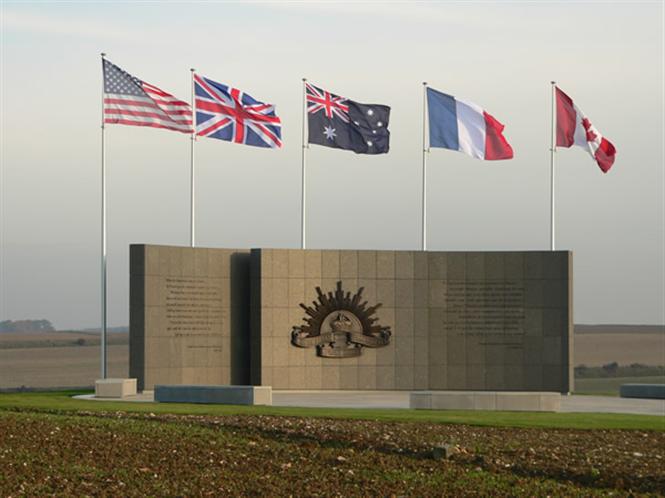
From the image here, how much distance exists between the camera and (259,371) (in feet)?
121

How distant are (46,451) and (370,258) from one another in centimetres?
2071

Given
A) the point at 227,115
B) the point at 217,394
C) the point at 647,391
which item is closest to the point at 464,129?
the point at 227,115

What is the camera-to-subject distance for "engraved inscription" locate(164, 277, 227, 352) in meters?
35.4

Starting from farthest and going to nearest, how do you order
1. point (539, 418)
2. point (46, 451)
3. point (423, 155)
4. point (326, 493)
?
point (423, 155) < point (539, 418) < point (46, 451) < point (326, 493)

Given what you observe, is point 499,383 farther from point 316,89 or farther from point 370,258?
point 316,89

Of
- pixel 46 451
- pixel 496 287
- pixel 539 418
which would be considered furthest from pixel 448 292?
pixel 46 451

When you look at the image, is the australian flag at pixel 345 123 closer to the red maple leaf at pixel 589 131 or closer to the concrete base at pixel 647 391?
the red maple leaf at pixel 589 131

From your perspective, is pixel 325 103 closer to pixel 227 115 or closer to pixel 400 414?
pixel 227 115

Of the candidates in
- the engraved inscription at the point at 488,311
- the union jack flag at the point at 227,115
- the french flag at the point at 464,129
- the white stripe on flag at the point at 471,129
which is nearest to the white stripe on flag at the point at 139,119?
the union jack flag at the point at 227,115

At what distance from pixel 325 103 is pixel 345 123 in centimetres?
89

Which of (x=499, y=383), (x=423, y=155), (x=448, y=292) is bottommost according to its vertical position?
(x=499, y=383)

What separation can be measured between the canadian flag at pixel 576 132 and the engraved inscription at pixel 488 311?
4765 mm

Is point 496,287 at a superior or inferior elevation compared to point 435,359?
superior

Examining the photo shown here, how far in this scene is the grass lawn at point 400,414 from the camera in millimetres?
25453
